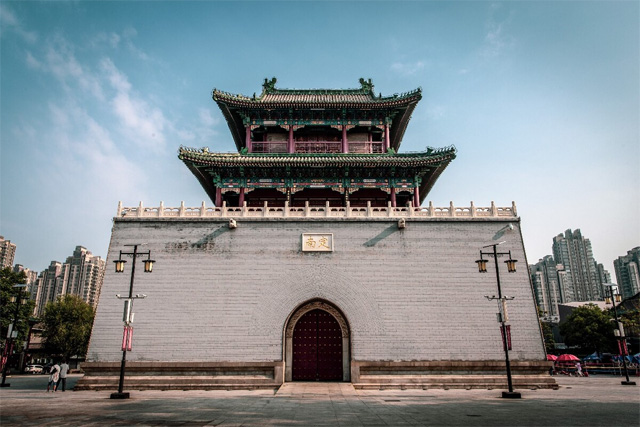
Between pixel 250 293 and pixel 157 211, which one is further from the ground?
pixel 157 211

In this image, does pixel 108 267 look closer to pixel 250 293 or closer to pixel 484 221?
pixel 250 293

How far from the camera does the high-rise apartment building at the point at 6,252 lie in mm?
77812

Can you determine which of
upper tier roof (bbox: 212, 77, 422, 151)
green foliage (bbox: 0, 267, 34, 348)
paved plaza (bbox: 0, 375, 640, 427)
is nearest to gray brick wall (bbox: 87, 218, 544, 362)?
paved plaza (bbox: 0, 375, 640, 427)

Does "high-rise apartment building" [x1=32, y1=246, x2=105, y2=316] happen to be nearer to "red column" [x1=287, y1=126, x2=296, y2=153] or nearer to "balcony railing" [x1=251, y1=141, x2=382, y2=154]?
"balcony railing" [x1=251, y1=141, x2=382, y2=154]

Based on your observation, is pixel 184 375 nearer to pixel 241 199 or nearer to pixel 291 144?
pixel 241 199

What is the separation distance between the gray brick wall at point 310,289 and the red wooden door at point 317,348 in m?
1.02

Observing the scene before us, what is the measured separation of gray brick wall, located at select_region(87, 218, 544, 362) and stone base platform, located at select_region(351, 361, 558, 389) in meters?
0.42

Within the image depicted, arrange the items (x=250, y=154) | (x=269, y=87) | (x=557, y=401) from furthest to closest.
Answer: (x=269, y=87) → (x=250, y=154) → (x=557, y=401)

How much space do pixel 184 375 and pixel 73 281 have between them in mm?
94942

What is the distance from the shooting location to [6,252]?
79.6m

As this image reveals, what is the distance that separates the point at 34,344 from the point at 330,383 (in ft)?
179

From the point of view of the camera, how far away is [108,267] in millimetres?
22141

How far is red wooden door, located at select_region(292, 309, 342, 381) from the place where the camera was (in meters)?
21.1

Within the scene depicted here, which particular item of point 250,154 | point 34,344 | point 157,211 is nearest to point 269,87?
point 250,154
